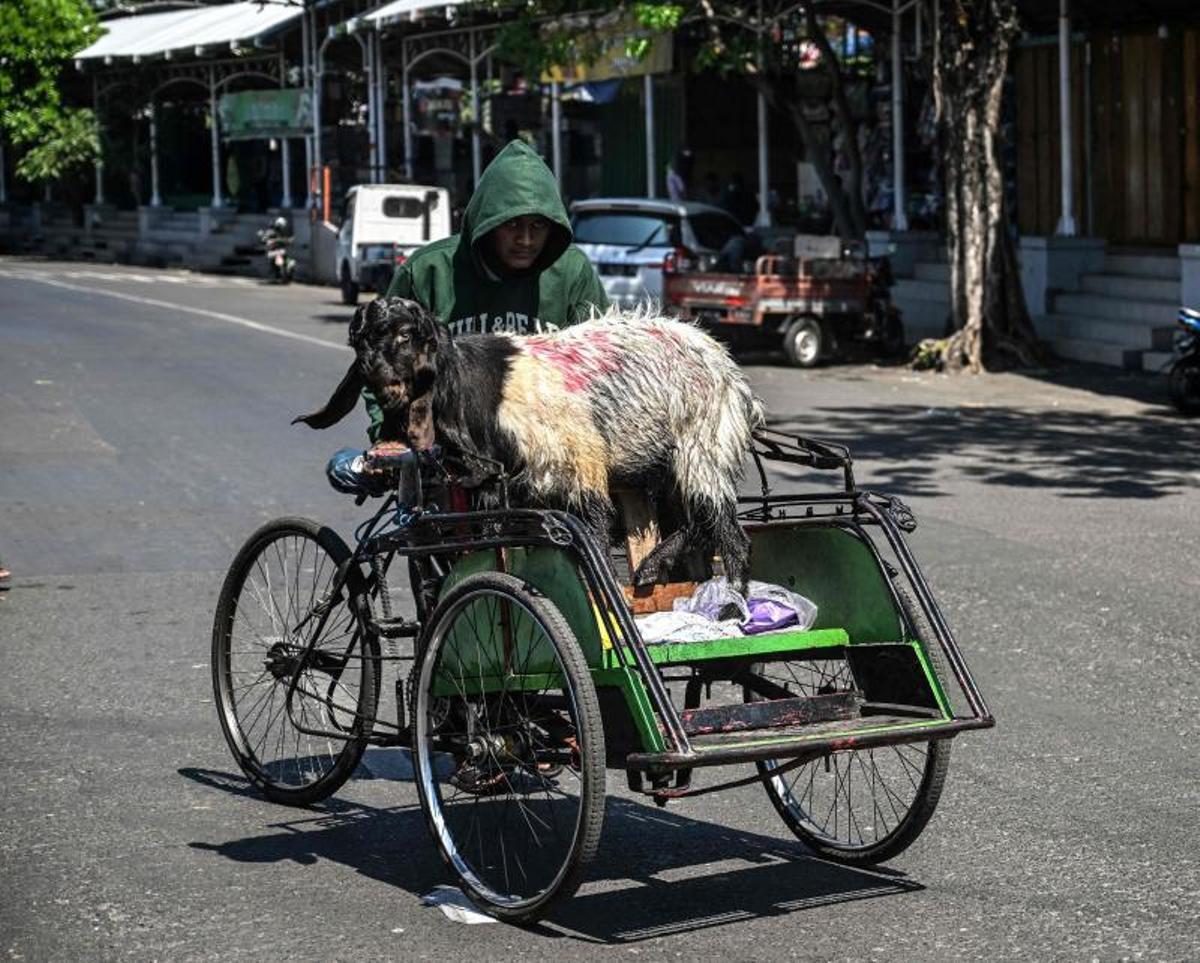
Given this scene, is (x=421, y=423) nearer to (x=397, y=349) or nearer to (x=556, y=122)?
(x=397, y=349)

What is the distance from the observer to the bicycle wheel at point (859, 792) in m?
5.34

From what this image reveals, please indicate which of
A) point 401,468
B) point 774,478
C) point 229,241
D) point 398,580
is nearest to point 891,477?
point 774,478

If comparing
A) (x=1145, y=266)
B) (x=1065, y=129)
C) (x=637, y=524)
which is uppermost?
(x=1065, y=129)

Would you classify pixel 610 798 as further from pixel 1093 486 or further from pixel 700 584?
pixel 1093 486

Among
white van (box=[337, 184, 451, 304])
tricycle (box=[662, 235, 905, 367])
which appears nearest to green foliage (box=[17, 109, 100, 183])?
white van (box=[337, 184, 451, 304])

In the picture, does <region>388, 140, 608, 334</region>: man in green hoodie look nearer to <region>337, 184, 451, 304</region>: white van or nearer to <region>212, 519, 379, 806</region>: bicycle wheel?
<region>212, 519, 379, 806</region>: bicycle wheel

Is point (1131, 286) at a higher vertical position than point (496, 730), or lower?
higher

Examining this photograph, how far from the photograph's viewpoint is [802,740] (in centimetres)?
489

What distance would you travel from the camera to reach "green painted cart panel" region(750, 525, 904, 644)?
18.0 feet

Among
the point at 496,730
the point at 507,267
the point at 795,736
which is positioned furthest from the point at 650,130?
the point at 795,736

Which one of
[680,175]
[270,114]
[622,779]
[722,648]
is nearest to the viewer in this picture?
[722,648]

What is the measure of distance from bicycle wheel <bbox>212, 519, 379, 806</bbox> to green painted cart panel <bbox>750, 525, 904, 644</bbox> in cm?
116

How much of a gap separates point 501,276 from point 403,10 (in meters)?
29.3

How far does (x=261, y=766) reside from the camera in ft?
20.8
